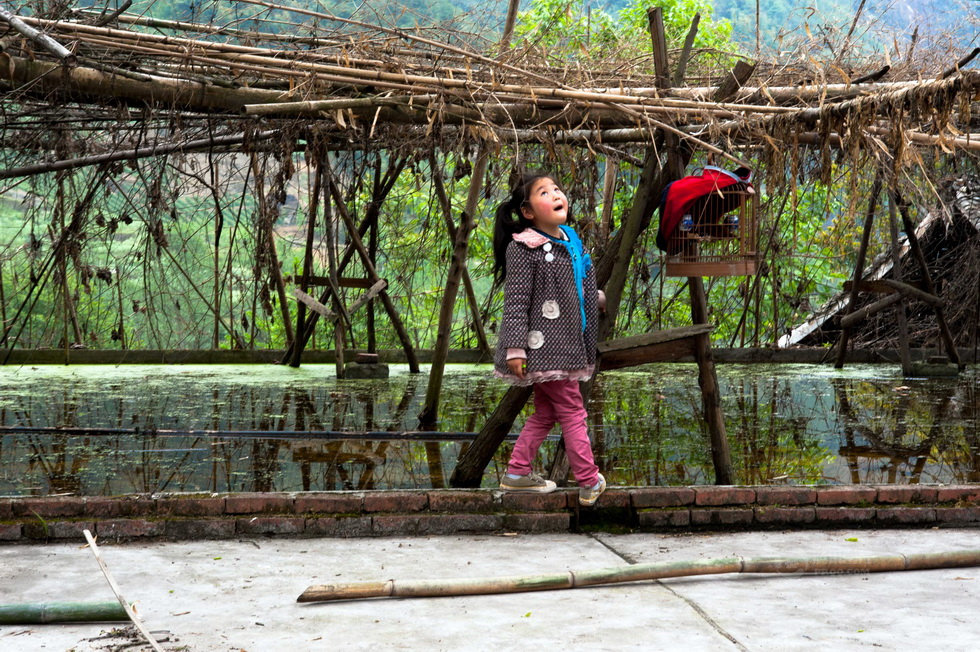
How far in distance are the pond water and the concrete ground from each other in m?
1.07

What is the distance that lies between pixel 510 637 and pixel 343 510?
1.49 m

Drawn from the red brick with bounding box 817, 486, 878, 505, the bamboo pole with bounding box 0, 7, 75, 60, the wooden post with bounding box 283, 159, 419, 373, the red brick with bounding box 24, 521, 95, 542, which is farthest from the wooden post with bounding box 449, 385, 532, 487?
the wooden post with bounding box 283, 159, 419, 373

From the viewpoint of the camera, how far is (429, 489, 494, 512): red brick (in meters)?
4.31

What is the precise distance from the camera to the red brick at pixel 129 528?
405 centimetres

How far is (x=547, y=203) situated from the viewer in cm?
438

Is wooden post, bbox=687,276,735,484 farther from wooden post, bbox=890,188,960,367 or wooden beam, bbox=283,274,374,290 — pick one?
wooden beam, bbox=283,274,374,290

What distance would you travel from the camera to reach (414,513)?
4.28 m

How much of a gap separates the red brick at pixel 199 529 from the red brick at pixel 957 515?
289 cm

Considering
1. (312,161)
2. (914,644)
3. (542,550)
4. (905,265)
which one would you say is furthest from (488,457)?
(905,265)

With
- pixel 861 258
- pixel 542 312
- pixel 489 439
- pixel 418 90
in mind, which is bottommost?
pixel 489 439

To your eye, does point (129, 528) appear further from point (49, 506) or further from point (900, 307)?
point (900, 307)

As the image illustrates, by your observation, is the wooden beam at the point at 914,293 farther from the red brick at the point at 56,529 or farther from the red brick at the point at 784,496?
the red brick at the point at 56,529

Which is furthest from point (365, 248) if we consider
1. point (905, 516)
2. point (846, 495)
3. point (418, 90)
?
point (905, 516)

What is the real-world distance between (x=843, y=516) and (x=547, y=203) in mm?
1789
